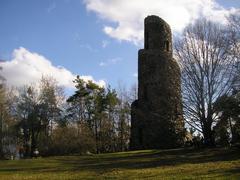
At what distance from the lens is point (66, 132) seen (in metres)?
37.8

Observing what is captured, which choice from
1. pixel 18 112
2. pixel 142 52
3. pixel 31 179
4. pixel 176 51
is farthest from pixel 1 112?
pixel 31 179

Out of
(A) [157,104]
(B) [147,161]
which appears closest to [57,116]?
(A) [157,104]

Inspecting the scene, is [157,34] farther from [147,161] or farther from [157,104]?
[147,161]

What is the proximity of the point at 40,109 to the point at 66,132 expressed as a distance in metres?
9.52

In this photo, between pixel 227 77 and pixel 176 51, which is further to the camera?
pixel 176 51

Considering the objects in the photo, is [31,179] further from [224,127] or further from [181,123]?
[181,123]

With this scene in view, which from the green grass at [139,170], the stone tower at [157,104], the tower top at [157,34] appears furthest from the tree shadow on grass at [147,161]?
the tower top at [157,34]

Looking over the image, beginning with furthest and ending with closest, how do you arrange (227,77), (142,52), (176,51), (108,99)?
(108,99) < (142,52) < (176,51) < (227,77)

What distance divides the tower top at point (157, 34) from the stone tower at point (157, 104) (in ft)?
1.39

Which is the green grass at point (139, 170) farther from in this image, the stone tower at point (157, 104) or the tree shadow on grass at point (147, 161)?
the stone tower at point (157, 104)

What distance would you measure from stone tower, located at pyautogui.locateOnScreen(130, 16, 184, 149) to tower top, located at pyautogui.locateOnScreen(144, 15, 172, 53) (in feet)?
1.39

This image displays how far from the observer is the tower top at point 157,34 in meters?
37.8

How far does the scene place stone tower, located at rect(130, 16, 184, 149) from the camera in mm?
Result: 35812

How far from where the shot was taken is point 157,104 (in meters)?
36.0
